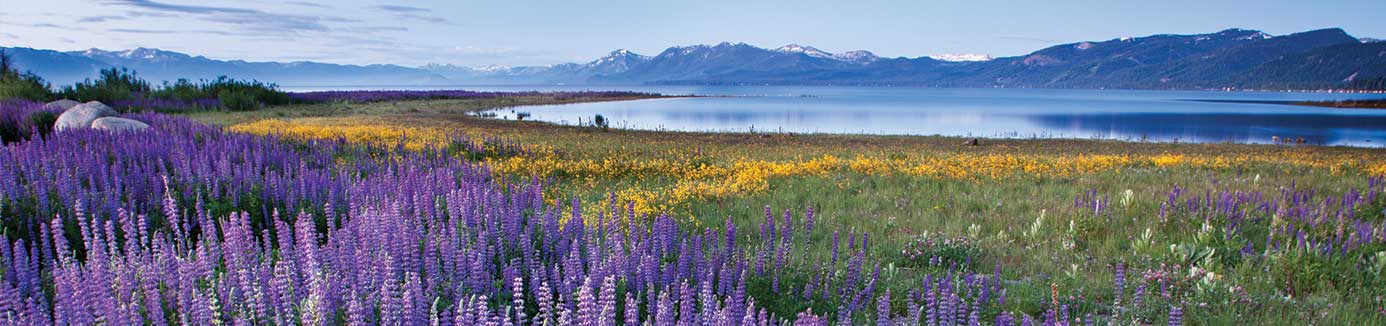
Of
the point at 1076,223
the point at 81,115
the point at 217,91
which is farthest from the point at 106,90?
the point at 1076,223

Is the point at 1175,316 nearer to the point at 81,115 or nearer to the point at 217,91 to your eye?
the point at 81,115

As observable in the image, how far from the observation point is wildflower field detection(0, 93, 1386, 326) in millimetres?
3387

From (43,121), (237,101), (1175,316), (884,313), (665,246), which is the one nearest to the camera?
(884,313)

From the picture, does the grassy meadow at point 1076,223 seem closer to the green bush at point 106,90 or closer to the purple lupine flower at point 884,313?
the purple lupine flower at point 884,313

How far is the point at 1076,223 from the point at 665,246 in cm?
542

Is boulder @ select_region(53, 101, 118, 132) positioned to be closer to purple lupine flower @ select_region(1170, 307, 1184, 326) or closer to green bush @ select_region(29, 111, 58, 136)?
green bush @ select_region(29, 111, 58, 136)

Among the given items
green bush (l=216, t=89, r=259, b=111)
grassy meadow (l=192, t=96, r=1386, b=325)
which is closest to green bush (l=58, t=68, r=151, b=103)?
green bush (l=216, t=89, r=259, b=111)

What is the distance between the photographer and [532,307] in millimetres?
4113

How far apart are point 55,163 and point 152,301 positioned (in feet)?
22.2

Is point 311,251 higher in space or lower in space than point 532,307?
higher

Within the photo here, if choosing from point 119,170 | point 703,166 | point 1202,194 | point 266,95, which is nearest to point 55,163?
point 119,170

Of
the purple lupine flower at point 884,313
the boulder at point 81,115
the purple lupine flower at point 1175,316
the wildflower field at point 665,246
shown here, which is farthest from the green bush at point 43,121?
the purple lupine flower at point 1175,316

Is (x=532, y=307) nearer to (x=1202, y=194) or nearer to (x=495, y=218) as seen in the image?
(x=495, y=218)

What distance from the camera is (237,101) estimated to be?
39.9 m
